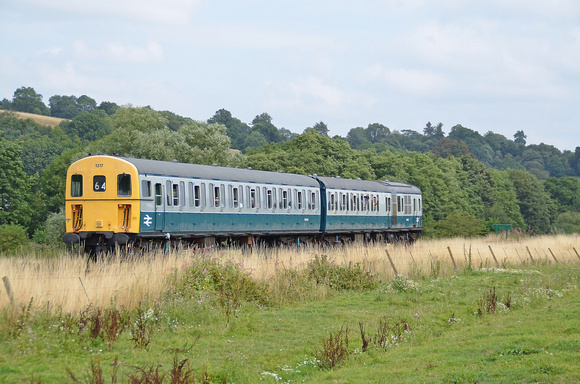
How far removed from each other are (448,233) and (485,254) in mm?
27977

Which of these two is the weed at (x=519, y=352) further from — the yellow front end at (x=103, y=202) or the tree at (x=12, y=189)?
the tree at (x=12, y=189)

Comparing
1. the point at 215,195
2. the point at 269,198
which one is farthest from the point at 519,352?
the point at 269,198

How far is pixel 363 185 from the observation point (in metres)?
44.3

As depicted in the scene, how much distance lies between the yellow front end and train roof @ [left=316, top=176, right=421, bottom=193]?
1649cm

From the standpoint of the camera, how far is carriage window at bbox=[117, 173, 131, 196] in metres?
24.6

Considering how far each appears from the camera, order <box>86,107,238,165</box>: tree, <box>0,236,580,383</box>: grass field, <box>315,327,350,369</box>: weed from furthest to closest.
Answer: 1. <box>86,107,238,165</box>: tree
2. <box>315,327,350,369</box>: weed
3. <box>0,236,580,383</box>: grass field

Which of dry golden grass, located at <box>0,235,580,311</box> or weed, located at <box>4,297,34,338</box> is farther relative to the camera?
dry golden grass, located at <box>0,235,580,311</box>

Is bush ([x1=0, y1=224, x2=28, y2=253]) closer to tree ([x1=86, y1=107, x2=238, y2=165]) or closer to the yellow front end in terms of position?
tree ([x1=86, y1=107, x2=238, y2=165])

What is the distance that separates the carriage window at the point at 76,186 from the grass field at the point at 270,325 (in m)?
6.42

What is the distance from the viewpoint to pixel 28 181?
247ft

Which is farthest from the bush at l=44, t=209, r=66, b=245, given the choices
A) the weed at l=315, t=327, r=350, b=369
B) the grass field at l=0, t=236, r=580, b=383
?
the weed at l=315, t=327, r=350, b=369

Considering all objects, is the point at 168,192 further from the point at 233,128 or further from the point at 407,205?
the point at 233,128

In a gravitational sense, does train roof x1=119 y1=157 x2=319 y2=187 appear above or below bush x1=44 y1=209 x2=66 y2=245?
above

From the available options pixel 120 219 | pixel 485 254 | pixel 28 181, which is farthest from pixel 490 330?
pixel 28 181
